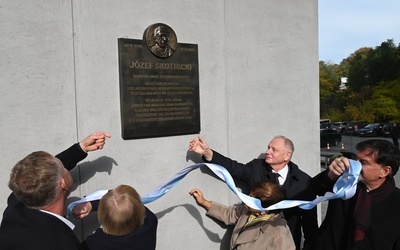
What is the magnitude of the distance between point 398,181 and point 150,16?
1037cm

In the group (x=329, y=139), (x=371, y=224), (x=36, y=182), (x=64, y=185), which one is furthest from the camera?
(x=329, y=139)

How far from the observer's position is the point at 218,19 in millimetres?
4023

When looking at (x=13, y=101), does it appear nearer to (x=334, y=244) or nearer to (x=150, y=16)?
(x=150, y=16)

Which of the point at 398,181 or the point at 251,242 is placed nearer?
the point at 251,242

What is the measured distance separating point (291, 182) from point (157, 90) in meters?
1.48

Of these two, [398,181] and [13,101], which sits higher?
[13,101]

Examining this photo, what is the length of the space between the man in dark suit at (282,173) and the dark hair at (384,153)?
0.85 meters

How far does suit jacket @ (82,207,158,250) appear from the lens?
2.19 metres

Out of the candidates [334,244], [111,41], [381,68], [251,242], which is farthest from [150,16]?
[381,68]

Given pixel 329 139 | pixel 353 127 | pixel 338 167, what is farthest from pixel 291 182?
pixel 353 127

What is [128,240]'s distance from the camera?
2.20 metres

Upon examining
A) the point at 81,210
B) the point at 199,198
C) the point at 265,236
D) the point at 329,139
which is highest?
the point at 81,210

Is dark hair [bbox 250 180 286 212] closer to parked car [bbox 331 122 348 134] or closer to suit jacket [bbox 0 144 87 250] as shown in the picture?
suit jacket [bbox 0 144 87 250]

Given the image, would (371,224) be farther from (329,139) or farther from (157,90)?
(329,139)
